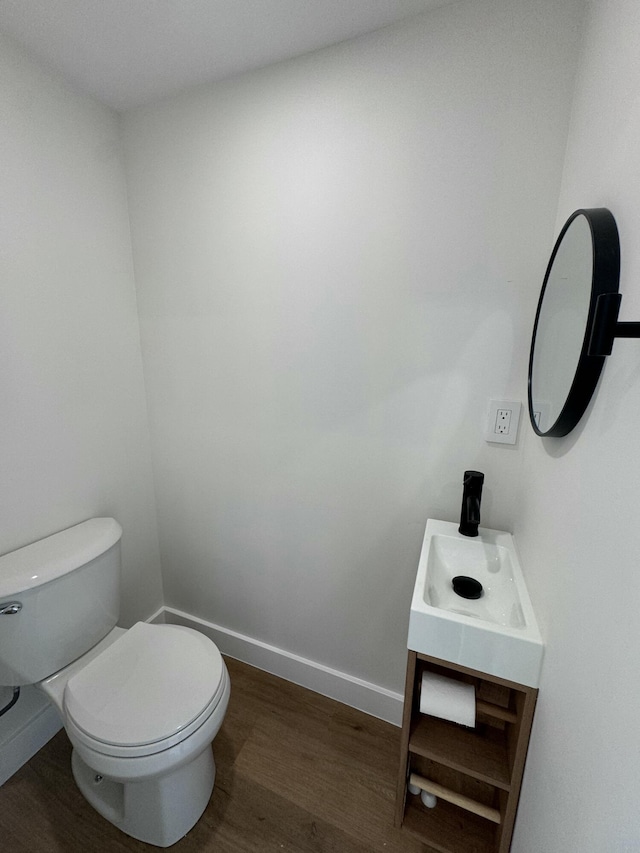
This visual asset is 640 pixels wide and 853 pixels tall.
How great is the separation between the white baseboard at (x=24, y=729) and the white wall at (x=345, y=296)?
73cm

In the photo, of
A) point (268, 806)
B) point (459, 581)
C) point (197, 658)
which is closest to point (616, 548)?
point (459, 581)

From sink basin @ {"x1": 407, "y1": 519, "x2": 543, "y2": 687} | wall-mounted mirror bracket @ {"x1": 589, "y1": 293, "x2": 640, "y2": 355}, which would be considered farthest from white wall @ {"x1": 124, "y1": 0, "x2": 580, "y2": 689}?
wall-mounted mirror bracket @ {"x1": 589, "y1": 293, "x2": 640, "y2": 355}

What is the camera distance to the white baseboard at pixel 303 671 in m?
1.47

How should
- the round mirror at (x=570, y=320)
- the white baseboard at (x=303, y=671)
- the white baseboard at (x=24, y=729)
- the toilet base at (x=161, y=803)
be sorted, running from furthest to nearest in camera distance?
the white baseboard at (x=303, y=671) < the white baseboard at (x=24, y=729) < the toilet base at (x=161, y=803) < the round mirror at (x=570, y=320)

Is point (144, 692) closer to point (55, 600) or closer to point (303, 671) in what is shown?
point (55, 600)

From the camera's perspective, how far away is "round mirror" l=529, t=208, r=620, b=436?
24.5 inches

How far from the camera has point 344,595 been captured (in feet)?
4.78

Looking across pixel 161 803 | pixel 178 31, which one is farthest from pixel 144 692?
pixel 178 31

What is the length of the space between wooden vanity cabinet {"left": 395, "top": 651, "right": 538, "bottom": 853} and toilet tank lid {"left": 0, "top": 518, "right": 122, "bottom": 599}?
3.56 feet

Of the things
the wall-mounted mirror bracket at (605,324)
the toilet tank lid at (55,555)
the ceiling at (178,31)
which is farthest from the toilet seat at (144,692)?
the ceiling at (178,31)

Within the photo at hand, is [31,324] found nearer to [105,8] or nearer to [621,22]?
[105,8]

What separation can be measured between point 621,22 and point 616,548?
92 centimetres

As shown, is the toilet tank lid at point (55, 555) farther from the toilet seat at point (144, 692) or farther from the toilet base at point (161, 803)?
the toilet base at point (161, 803)

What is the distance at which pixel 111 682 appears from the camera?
1109mm
